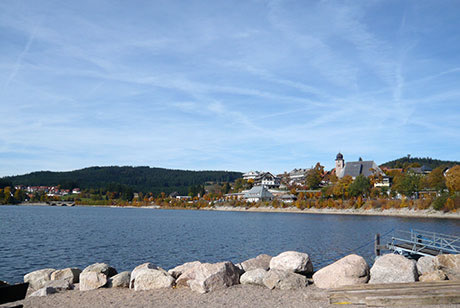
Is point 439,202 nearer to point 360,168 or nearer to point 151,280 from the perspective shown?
point 360,168

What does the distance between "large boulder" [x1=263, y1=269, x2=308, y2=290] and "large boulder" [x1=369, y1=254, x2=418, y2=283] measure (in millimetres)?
2371

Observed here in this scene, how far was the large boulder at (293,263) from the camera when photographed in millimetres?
15328

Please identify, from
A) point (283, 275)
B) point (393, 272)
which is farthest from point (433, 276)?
point (283, 275)

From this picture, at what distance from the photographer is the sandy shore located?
39.5 ft

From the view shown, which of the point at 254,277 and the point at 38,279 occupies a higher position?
the point at 254,277

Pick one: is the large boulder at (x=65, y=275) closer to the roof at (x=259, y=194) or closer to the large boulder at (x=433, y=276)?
the large boulder at (x=433, y=276)

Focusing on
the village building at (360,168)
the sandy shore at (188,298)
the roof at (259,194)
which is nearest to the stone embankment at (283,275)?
the sandy shore at (188,298)

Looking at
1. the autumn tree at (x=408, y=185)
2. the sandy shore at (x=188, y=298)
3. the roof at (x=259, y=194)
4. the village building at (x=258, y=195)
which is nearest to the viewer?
the sandy shore at (x=188, y=298)

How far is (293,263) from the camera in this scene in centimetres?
1539

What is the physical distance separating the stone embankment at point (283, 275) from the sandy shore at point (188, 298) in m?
0.31

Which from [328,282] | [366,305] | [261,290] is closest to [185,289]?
[261,290]

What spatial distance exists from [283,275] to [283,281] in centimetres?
25

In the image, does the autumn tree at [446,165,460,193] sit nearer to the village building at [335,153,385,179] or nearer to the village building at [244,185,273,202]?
the village building at [335,153,385,179]

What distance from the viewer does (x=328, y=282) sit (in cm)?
1366
